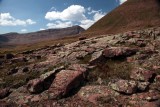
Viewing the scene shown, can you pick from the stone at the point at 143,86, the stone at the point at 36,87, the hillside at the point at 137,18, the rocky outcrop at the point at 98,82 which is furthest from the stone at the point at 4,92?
the hillside at the point at 137,18

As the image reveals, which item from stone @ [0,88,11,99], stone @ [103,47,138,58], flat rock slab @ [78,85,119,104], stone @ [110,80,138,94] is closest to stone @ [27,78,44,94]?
stone @ [0,88,11,99]

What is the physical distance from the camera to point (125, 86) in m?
22.2

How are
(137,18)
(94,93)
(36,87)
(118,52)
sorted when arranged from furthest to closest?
(137,18)
(118,52)
(36,87)
(94,93)

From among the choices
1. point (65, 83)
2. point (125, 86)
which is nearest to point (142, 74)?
point (125, 86)

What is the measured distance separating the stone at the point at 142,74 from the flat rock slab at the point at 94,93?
3.35m

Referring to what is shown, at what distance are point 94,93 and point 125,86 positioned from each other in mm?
2975

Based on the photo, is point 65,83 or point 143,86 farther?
point 65,83

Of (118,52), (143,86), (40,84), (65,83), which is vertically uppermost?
(118,52)

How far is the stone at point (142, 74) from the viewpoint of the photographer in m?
23.6

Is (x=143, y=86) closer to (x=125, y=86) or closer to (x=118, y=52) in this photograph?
(x=125, y=86)

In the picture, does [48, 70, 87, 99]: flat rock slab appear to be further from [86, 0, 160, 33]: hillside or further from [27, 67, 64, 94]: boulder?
[86, 0, 160, 33]: hillside

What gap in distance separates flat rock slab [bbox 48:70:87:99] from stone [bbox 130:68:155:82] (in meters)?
5.40

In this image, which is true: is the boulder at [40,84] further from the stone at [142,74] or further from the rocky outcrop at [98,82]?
the stone at [142,74]

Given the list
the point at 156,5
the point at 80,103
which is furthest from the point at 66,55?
the point at 156,5
